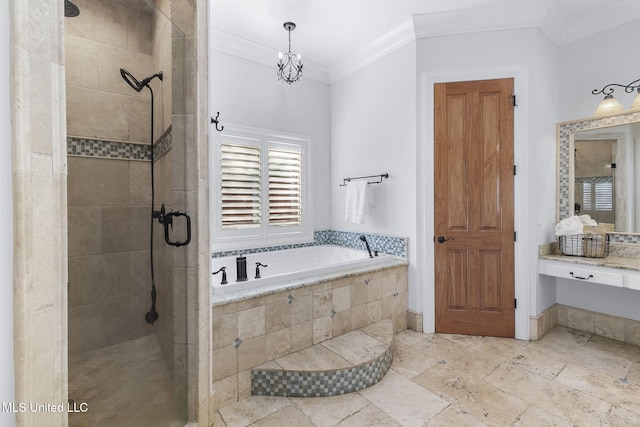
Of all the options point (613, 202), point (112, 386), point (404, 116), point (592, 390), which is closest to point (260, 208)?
point (404, 116)

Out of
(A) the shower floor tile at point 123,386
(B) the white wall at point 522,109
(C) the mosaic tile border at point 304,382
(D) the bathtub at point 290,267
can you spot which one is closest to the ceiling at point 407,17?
(B) the white wall at point 522,109

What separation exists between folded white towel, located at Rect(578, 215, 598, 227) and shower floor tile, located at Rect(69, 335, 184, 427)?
12.1 feet

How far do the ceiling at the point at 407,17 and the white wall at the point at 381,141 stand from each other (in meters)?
0.31

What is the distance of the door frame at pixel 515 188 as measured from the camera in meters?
2.74

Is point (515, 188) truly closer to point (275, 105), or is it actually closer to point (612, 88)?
point (612, 88)

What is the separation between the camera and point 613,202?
279 cm

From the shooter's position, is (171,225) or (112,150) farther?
(112,150)

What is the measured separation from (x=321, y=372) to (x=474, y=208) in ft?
6.62

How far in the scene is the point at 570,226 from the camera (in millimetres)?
2791

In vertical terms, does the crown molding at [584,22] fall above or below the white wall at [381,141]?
above


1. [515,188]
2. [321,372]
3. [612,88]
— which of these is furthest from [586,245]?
[321,372]

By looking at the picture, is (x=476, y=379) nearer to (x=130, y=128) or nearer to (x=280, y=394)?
(x=280, y=394)

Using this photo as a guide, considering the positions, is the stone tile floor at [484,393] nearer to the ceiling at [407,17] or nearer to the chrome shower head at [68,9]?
the chrome shower head at [68,9]

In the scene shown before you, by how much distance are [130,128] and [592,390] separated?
12.0 feet
